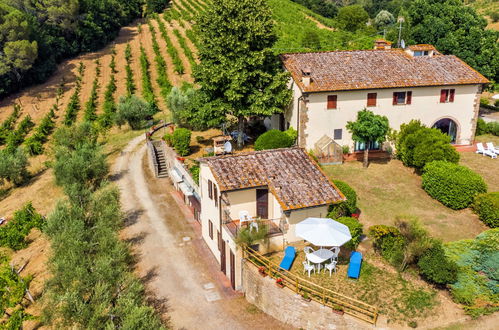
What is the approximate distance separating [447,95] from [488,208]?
13.7 m

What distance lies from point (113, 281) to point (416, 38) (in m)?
43.1

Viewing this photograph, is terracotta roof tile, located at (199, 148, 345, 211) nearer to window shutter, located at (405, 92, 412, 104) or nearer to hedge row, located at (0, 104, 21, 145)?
window shutter, located at (405, 92, 412, 104)

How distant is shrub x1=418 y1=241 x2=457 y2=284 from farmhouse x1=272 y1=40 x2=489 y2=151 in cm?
1521

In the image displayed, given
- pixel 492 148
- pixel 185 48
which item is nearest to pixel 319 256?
pixel 492 148

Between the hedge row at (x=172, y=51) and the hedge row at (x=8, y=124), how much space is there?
2579cm

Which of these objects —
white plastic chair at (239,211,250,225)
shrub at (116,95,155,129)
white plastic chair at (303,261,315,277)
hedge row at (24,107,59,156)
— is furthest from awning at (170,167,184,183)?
hedge row at (24,107,59,156)

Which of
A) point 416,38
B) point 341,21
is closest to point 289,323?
point 416,38

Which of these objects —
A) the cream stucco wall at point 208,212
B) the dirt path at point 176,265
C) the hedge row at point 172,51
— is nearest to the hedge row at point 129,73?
the hedge row at point 172,51

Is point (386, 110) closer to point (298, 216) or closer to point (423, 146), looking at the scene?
point (423, 146)

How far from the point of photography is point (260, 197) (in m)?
22.9

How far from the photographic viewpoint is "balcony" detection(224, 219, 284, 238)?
21.4 meters

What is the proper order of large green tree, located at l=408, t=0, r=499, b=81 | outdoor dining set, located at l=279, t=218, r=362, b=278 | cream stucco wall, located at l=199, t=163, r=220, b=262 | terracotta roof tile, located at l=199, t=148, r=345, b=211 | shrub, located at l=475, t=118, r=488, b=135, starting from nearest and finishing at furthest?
outdoor dining set, located at l=279, t=218, r=362, b=278
terracotta roof tile, located at l=199, t=148, r=345, b=211
cream stucco wall, located at l=199, t=163, r=220, b=262
shrub, located at l=475, t=118, r=488, b=135
large green tree, located at l=408, t=0, r=499, b=81

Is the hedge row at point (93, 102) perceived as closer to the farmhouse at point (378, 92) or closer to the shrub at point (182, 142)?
the shrub at point (182, 142)

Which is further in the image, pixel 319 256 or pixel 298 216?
pixel 298 216
